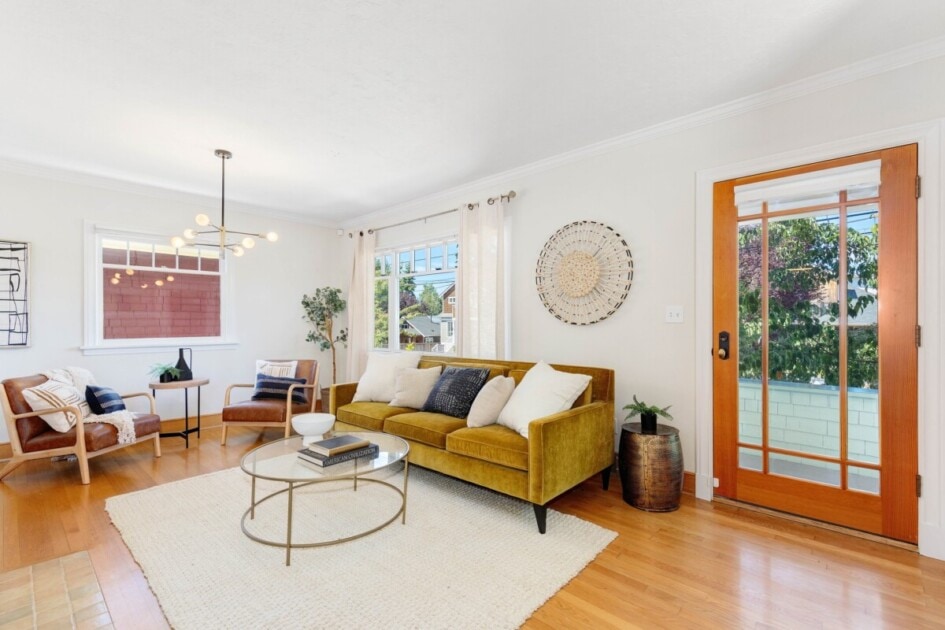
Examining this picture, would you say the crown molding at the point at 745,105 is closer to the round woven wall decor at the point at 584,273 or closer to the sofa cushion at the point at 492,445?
the round woven wall decor at the point at 584,273

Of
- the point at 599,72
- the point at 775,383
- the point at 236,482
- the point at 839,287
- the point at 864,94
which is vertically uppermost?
the point at 599,72

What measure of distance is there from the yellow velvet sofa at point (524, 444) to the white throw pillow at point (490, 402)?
0.07 metres

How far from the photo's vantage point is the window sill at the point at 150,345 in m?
4.36

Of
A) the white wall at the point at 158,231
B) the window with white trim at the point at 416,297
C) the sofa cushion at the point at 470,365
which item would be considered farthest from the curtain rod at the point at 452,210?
the sofa cushion at the point at 470,365

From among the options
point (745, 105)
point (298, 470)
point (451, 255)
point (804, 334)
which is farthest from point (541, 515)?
point (451, 255)

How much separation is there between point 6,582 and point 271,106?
2843 millimetres

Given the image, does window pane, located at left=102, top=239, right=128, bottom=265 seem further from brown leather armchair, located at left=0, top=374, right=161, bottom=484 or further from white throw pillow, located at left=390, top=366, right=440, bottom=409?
white throw pillow, located at left=390, top=366, right=440, bottom=409

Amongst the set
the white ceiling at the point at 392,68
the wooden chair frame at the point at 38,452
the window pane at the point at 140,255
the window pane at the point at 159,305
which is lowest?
the wooden chair frame at the point at 38,452

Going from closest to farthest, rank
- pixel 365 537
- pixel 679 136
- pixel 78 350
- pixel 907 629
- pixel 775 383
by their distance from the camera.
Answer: pixel 907 629, pixel 365 537, pixel 775 383, pixel 679 136, pixel 78 350

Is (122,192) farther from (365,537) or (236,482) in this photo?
(365,537)

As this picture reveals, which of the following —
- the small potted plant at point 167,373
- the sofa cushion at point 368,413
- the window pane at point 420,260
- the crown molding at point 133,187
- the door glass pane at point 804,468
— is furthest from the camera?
the window pane at point 420,260

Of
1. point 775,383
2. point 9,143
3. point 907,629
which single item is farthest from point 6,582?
point 775,383

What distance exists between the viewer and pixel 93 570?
2.09 metres

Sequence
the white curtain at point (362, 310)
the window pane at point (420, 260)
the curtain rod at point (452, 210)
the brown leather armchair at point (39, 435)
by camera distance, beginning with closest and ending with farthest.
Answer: the brown leather armchair at point (39, 435), the curtain rod at point (452, 210), the window pane at point (420, 260), the white curtain at point (362, 310)
